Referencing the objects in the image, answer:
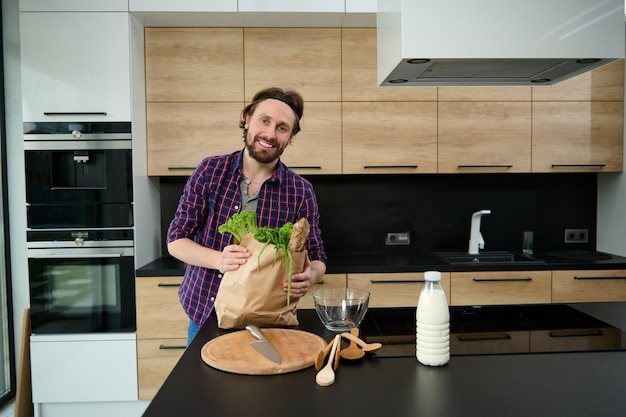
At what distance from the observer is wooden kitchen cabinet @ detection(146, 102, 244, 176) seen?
2.94m

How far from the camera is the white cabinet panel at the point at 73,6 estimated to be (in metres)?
2.67

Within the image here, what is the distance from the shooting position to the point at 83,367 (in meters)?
2.72

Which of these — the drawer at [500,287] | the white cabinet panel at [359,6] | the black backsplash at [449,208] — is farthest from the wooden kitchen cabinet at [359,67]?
the drawer at [500,287]

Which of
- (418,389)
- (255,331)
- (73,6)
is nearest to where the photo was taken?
(418,389)

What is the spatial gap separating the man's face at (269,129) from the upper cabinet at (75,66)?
4.53 feet

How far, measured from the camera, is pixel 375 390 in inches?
37.2

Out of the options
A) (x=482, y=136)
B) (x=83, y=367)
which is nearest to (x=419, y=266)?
(x=482, y=136)

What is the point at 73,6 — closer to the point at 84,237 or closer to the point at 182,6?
the point at 182,6

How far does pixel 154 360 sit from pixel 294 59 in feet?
6.20

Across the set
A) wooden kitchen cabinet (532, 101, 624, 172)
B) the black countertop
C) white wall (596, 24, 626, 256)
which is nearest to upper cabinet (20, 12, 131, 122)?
the black countertop

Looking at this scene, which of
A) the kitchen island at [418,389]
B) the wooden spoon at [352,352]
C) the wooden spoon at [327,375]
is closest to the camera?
the kitchen island at [418,389]

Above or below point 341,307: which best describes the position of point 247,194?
above

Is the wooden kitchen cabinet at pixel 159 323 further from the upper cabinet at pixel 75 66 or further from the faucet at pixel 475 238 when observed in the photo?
the faucet at pixel 475 238

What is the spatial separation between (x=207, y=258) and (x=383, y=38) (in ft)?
2.74
